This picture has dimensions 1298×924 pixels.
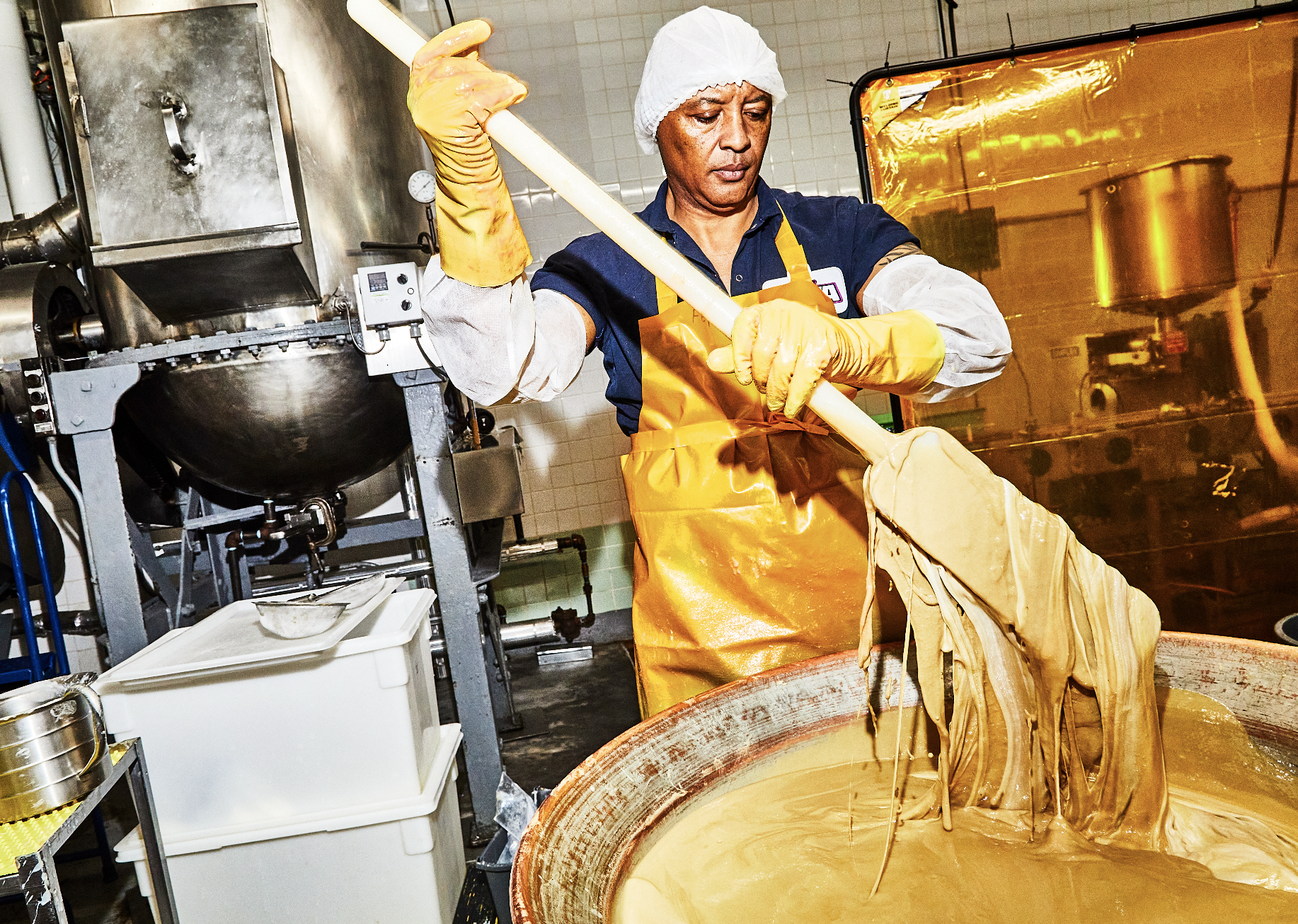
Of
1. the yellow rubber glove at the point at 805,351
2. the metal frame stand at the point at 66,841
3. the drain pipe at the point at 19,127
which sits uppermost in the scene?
the drain pipe at the point at 19,127

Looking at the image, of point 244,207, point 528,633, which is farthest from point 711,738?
point 528,633

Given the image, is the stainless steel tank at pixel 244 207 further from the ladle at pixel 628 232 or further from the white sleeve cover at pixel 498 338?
the ladle at pixel 628 232

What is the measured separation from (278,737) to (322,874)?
329 millimetres

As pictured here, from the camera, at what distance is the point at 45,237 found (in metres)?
2.92

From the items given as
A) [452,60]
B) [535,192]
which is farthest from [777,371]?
[535,192]

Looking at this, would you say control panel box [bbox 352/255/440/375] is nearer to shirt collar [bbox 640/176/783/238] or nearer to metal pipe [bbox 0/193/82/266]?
shirt collar [bbox 640/176/783/238]

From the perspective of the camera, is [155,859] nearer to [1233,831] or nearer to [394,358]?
[394,358]

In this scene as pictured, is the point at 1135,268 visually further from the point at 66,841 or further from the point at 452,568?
the point at 66,841

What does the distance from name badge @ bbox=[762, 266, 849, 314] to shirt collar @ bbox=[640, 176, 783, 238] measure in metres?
0.14

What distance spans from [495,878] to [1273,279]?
3.05 m

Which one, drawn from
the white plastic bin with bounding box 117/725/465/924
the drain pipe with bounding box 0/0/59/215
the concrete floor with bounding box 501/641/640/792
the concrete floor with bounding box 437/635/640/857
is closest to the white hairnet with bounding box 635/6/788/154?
the white plastic bin with bounding box 117/725/465/924

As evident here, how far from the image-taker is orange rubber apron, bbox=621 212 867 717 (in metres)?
1.40

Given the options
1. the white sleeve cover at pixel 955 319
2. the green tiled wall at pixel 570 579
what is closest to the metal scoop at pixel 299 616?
the white sleeve cover at pixel 955 319

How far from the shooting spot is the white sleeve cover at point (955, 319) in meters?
1.25
